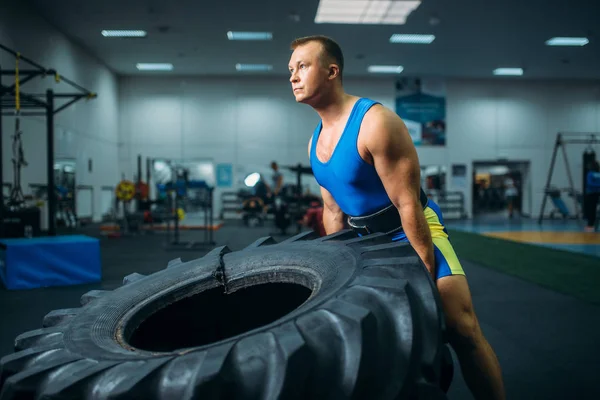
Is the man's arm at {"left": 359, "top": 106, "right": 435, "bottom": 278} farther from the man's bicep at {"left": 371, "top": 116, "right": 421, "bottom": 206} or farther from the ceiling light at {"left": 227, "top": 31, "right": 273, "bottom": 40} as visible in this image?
the ceiling light at {"left": 227, "top": 31, "right": 273, "bottom": 40}

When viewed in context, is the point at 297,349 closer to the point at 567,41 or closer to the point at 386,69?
the point at 567,41

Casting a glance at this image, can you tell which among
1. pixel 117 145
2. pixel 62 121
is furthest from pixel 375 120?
pixel 117 145

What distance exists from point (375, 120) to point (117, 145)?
12.3m

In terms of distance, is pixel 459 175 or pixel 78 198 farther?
pixel 459 175

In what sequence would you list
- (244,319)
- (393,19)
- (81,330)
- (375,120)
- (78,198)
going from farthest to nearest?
(78,198)
(393,19)
(244,319)
(375,120)
(81,330)

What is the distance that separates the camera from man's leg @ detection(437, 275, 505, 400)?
1202mm

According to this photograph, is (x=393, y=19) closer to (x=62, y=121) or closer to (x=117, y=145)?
(x=62, y=121)

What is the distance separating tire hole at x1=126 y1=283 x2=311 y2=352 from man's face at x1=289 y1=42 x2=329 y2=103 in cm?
56

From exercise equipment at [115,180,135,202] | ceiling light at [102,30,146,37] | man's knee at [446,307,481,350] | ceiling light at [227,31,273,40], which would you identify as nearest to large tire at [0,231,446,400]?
man's knee at [446,307,481,350]

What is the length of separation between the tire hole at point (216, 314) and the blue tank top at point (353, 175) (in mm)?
296

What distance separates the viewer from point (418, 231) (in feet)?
3.89

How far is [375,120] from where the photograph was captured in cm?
120

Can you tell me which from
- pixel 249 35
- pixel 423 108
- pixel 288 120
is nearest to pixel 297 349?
pixel 249 35

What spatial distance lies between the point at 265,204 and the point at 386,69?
5282 millimetres
